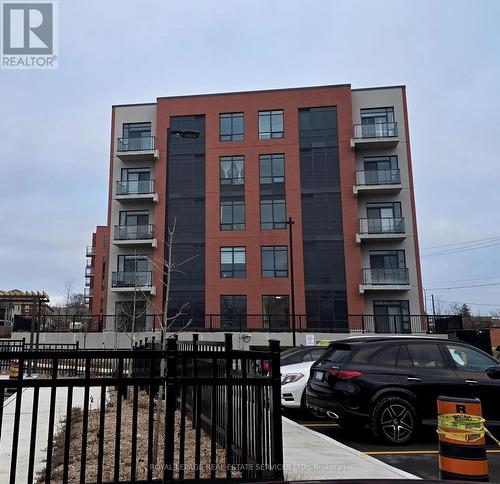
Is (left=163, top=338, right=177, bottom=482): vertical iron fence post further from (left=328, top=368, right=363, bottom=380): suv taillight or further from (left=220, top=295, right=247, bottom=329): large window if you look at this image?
(left=220, top=295, right=247, bottom=329): large window

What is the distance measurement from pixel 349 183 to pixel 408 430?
89.2ft

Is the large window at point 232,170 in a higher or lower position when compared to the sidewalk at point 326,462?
higher

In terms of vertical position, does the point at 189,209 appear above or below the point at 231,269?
above

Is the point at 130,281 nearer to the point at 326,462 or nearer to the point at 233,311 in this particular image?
the point at 233,311

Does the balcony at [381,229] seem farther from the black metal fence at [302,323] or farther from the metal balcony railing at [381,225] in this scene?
the black metal fence at [302,323]

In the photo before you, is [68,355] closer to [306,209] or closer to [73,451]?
[73,451]

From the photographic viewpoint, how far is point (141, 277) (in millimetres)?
33031

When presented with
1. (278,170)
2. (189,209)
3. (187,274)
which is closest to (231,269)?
(187,274)

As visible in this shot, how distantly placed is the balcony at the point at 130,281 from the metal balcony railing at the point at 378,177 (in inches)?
642

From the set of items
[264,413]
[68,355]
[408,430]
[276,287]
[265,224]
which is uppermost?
[265,224]

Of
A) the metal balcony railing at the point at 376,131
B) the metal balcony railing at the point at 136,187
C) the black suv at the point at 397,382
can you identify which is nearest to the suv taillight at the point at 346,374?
the black suv at the point at 397,382

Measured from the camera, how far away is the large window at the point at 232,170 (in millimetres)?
34625

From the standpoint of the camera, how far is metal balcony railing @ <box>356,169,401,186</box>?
3269 cm

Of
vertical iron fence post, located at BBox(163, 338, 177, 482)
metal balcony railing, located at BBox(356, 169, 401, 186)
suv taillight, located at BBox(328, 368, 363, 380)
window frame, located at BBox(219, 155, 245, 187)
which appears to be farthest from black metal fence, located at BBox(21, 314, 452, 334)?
vertical iron fence post, located at BBox(163, 338, 177, 482)
